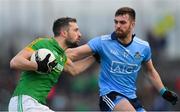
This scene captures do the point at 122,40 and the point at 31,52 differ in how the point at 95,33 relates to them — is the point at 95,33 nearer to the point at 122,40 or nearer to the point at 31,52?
the point at 122,40

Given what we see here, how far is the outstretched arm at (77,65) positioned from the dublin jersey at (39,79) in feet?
3.05

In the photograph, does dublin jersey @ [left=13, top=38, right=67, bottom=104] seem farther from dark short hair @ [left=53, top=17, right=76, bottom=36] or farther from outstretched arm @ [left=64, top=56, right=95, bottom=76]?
outstretched arm @ [left=64, top=56, right=95, bottom=76]

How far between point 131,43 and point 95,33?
7.61 m

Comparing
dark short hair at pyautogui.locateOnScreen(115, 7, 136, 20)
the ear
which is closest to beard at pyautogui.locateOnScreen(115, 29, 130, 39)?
dark short hair at pyautogui.locateOnScreen(115, 7, 136, 20)

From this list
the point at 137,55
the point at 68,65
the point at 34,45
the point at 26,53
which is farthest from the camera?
the point at 137,55

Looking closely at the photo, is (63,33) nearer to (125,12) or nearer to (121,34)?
(121,34)

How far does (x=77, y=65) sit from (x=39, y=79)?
1515 mm

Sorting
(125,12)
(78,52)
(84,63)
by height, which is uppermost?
(125,12)

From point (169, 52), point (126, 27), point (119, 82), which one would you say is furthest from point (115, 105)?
point (169, 52)

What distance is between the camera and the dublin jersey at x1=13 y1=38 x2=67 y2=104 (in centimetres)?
938

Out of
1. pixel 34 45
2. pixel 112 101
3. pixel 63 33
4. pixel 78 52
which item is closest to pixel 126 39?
pixel 78 52

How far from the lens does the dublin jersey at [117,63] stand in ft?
34.9

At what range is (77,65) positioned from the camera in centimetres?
1086

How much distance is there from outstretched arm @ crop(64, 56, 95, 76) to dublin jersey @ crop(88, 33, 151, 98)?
0.25 meters
